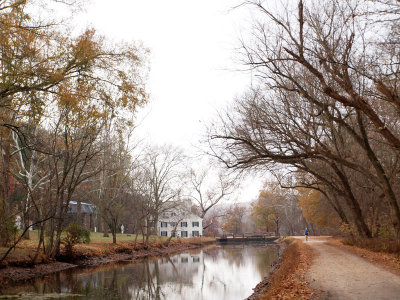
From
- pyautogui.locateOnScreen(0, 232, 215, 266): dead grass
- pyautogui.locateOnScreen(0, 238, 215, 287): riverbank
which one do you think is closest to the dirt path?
pyautogui.locateOnScreen(0, 238, 215, 287): riverbank

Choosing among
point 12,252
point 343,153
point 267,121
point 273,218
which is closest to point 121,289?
point 12,252

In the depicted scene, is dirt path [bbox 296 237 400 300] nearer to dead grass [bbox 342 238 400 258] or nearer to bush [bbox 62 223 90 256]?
dead grass [bbox 342 238 400 258]

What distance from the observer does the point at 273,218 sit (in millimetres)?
70938

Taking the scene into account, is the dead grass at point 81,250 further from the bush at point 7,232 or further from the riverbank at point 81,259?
the bush at point 7,232

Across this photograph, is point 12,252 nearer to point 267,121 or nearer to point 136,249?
point 267,121

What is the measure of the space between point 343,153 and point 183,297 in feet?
32.5

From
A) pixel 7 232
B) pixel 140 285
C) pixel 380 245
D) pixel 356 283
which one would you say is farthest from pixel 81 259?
pixel 356 283

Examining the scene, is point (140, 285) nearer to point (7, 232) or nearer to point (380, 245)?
point (7, 232)

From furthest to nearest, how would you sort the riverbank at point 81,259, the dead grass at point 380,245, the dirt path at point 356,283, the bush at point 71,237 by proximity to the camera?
1. the bush at point 71,237
2. the riverbank at point 81,259
3. the dead grass at point 380,245
4. the dirt path at point 356,283

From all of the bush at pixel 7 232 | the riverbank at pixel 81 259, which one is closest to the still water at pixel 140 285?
the riverbank at pixel 81 259

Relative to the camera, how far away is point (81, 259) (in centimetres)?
2023

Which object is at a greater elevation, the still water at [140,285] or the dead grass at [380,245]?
the dead grass at [380,245]

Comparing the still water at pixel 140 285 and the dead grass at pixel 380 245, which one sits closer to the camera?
the still water at pixel 140 285

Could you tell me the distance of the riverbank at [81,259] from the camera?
1430 centimetres
